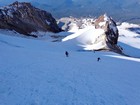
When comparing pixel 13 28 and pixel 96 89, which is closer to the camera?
pixel 96 89

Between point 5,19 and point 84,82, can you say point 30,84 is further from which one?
point 5,19

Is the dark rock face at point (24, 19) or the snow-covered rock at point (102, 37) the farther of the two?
the dark rock face at point (24, 19)

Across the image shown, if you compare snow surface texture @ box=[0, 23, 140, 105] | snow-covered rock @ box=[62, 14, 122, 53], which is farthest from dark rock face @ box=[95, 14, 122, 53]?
snow surface texture @ box=[0, 23, 140, 105]

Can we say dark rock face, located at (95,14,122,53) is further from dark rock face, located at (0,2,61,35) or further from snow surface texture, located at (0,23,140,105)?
snow surface texture, located at (0,23,140,105)

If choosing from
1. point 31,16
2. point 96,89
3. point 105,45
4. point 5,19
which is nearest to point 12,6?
point 31,16

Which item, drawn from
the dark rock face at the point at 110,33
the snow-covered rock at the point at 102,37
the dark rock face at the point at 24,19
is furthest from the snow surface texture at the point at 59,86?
the dark rock face at the point at 24,19

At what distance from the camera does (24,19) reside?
360 feet

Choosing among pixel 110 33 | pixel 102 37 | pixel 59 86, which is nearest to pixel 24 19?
pixel 102 37

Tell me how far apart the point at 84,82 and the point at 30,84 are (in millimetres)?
4482

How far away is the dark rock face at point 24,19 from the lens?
309 ft

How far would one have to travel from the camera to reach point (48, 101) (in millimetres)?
19328

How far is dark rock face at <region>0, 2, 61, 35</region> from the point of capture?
94.1m

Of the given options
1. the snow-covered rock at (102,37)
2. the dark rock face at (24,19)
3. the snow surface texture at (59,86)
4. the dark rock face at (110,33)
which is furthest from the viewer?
the dark rock face at (24,19)

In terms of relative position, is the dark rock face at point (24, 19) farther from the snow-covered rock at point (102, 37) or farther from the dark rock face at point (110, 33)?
the dark rock face at point (110, 33)
